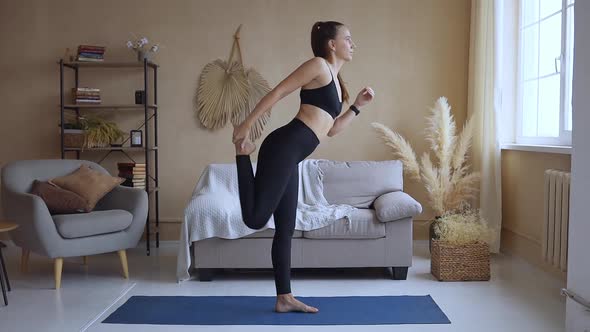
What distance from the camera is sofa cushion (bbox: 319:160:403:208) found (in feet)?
15.8

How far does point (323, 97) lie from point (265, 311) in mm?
1295

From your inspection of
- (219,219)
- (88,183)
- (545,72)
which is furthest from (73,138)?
(545,72)

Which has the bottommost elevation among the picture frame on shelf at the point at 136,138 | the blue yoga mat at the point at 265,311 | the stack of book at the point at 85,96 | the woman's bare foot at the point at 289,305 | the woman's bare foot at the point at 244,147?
the blue yoga mat at the point at 265,311

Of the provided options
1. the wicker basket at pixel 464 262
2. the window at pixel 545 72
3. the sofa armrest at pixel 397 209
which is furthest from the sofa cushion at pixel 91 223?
the window at pixel 545 72

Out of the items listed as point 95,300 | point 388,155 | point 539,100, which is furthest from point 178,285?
point 539,100

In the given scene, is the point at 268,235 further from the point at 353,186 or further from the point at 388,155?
the point at 388,155

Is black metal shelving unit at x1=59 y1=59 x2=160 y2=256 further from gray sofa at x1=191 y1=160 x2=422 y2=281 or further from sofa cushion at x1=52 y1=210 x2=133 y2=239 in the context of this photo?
gray sofa at x1=191 y1=160 x2=422 y2=281

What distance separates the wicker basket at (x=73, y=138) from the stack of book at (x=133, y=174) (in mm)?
376

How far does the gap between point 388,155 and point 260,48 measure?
151cm

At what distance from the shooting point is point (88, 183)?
184 inches

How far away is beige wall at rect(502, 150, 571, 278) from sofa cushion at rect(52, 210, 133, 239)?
296 centimetres

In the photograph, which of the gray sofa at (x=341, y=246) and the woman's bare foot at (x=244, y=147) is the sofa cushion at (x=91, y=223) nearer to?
the gray sofa at (x=341, y=246)

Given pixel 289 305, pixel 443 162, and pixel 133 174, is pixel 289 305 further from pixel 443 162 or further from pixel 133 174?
pixel 133 174

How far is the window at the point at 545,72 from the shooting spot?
418 cm
